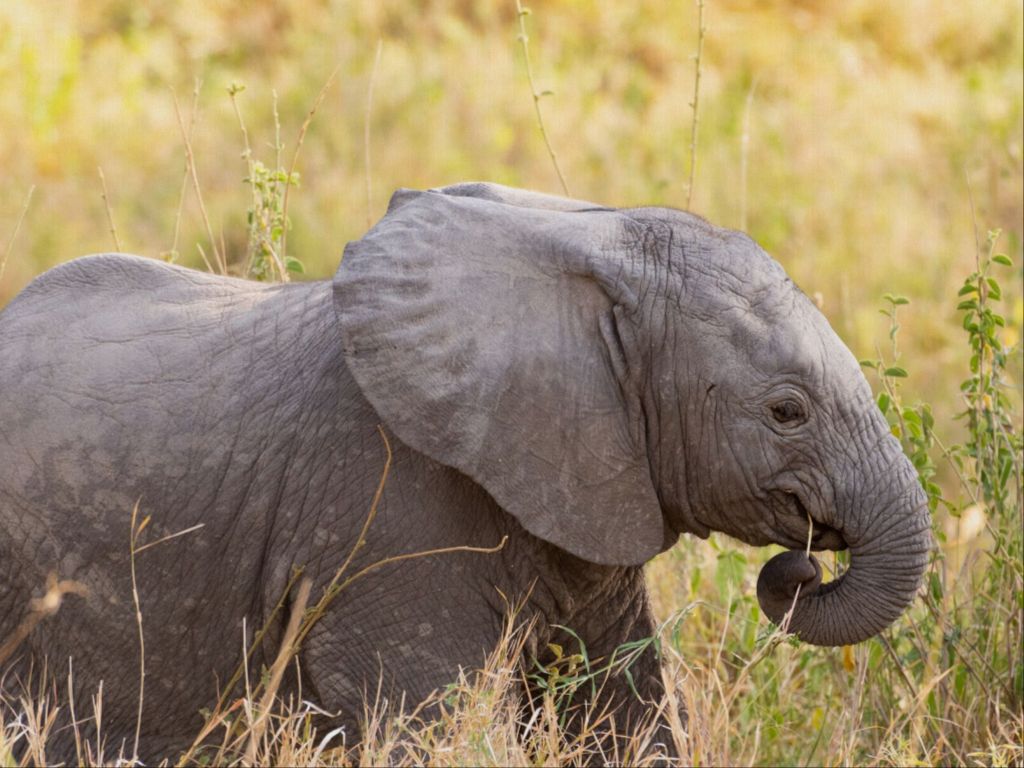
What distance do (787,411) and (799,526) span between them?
0.85 ft


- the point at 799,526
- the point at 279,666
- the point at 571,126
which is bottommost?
the point at 571,126

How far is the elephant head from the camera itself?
3932 mm

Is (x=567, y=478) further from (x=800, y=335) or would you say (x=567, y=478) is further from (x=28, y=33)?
(x=28, y=33)

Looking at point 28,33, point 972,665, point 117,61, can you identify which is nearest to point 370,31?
point 117,61

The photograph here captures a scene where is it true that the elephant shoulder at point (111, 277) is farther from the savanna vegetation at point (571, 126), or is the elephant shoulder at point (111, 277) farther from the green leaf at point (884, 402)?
the savanna vegetation at point (571, 126)

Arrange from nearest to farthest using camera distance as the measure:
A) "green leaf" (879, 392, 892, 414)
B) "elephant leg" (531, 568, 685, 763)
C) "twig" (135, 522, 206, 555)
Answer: "twig" (135, 522, 206, 555) → "elephant leg" (531, 568, 685, 763) → "green leaf" (879, 392, 892, 414)

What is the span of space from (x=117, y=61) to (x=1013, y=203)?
6.82 meters

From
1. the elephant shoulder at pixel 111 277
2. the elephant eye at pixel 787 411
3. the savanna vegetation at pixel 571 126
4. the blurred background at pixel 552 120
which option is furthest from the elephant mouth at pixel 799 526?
the blurred background at pixel 552 120

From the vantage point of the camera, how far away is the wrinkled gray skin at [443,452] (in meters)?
3.95

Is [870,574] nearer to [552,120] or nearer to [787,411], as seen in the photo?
[787,411]

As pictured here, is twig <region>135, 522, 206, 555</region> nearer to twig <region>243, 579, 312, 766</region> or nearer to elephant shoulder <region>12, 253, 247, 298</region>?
twig <region>243, 579, 312, 766</region>

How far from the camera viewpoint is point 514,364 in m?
3.96

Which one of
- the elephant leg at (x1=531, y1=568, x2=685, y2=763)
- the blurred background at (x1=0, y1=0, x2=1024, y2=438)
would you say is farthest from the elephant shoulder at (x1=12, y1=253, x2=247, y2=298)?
the blurred background at (x1=0, y1=0, x2=1024, y2=438)

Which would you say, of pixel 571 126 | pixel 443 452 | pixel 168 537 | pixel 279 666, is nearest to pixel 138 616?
pixel 168 537
